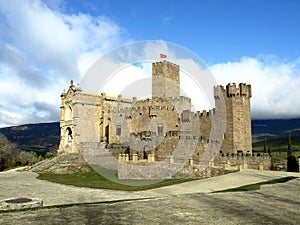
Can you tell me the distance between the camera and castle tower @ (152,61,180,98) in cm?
5431

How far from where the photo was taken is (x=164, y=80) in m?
54.5

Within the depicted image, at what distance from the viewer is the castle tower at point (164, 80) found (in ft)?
178

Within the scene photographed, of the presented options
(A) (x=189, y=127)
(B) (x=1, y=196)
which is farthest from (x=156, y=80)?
(B) (x=1, y=196)

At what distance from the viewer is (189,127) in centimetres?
5006

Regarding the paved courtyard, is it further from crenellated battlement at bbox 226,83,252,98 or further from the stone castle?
crenellated battlement at bbox 226,83,252,98

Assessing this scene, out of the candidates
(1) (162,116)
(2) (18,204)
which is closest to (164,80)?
(1) (162,116)

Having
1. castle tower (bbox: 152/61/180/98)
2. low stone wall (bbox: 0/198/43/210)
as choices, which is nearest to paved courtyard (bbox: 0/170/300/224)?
low stone wall (bbox: 0/198/43/210)

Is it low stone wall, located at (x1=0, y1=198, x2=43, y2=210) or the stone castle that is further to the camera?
the stone castle

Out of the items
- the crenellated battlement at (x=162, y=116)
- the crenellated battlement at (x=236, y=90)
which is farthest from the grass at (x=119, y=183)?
the crenellated battlement at (x=236, y=90)

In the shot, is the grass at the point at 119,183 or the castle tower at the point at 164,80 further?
the castle tower at the point at 164,80

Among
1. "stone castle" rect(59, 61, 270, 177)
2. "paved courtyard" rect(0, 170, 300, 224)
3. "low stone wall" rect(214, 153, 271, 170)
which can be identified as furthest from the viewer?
"low stone wall" rect(214, 153, 271, 170)

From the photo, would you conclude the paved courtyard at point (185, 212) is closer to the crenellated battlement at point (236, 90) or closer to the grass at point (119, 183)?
the grass at point (119, 183)

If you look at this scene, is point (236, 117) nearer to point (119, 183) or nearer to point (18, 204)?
point (119, 183)

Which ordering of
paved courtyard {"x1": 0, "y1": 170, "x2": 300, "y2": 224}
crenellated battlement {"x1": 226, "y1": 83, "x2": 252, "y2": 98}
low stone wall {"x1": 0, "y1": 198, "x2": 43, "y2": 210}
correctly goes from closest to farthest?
paved courtyard {"x1": 0, "y1": 170, "x2": 300, "y2": 224}, low stone wall {"x1": 0, "y1": 198, "x2": 43, "y2": 210}, crenellated battlement {"x1": 226, "y1": 83, "x2": 252, "y2": 98}
